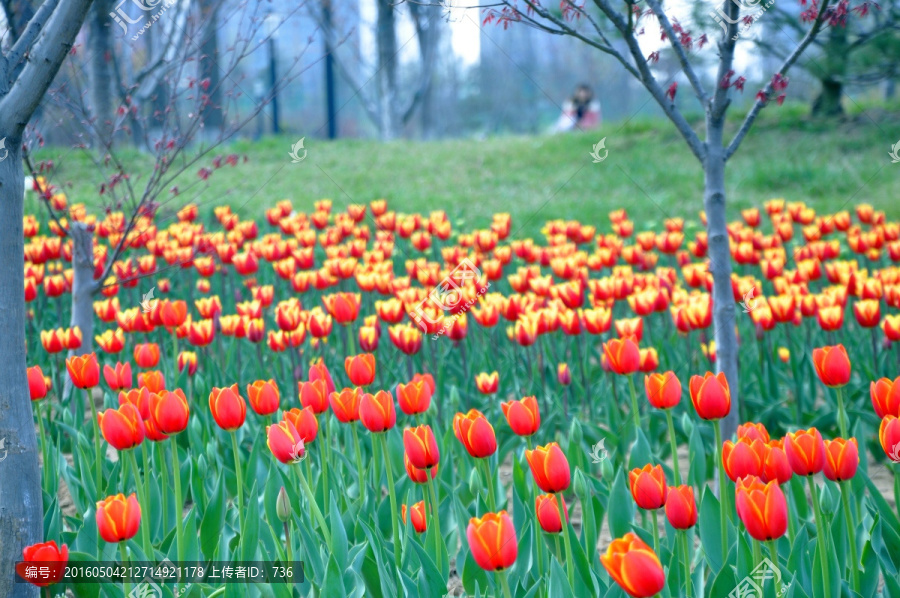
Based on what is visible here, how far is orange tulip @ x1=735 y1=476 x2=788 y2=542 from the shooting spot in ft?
5.21

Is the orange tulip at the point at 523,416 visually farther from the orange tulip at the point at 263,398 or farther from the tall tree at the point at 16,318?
the tall tree at the point at 16,318

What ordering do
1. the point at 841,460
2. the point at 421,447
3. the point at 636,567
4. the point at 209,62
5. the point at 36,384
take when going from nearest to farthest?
the point at 636,567 → the point at 841,460 → the point at 421,447 → the point at 36,384 → the point at 209,62

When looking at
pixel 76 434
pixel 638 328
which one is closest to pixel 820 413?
pixel 638 328

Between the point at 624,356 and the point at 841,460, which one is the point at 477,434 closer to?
the point at 841,460

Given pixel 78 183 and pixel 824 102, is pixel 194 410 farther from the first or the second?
pixel 824 102

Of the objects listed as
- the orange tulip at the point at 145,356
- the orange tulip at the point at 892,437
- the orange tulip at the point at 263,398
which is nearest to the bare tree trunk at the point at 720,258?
the orange tulip at the point at 892,437

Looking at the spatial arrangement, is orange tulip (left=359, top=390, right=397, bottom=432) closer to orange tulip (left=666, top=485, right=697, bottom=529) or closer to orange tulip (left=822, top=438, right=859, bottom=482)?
orange tulip (left=666, top=485, right=697, bottom=529)

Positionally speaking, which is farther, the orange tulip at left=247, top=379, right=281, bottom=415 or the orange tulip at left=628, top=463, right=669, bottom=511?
the orange tulip at left=247, top=379, right=281, bottom=415

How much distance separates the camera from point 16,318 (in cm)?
186

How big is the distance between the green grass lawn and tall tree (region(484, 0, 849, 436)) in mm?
4914

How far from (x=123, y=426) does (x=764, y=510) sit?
1.46 meters

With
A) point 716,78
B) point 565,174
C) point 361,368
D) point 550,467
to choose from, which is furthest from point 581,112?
point 550,467

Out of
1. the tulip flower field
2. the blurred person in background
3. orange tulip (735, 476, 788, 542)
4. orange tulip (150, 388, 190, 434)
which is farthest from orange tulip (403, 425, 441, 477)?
the blurred person in background

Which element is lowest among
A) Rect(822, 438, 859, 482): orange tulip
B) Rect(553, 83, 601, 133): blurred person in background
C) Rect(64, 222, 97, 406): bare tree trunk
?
Rect(822, 438, 859, 482): orange tulip
